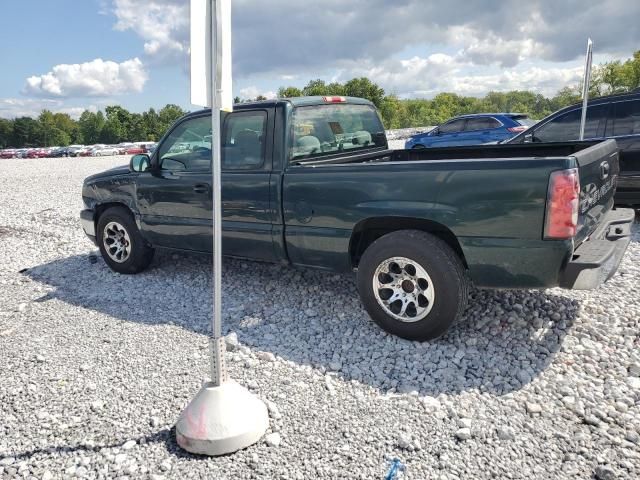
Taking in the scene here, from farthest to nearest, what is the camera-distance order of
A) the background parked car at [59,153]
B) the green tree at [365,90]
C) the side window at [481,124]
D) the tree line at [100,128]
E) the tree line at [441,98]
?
the tree line at [100,128], the green tree at [365,90], the background parked car at [59,153], the tree line at [441,98], the side window at [481,124]

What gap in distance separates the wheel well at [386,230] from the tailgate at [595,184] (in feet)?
2.73

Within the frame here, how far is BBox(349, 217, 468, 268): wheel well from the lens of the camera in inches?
148

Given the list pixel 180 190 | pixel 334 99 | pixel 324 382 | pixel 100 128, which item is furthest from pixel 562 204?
pixel 100 128

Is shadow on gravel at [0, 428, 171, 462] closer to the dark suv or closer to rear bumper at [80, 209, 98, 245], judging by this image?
rear bumper at [80, 209, 98, 245]

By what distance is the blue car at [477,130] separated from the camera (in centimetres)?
1538

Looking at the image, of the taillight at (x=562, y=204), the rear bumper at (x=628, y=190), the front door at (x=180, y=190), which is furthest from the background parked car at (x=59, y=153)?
the taillight at (x=562, y=204)

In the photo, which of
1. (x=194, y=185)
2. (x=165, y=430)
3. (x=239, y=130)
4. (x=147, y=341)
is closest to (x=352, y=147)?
(x=239, y=130)

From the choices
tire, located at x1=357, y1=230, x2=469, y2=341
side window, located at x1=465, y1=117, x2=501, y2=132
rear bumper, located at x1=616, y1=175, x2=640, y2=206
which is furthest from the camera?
side window, located at x1=465, y1=117, x2=501, y2=132

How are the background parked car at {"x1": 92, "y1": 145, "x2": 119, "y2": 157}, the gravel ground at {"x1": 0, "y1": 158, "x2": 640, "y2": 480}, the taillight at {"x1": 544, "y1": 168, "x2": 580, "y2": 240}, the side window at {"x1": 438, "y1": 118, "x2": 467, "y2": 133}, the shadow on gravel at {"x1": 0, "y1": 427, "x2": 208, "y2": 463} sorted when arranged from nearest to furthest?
1. the gravel ground at {"x1": 0, "y1": 158, "x2": 640, "y2": 480}
2. the shadow on gravel at {"x1": 0, "y1": 427, "x2": 208, "y2": 463}
3. the taillight at {"x1": 544, "y1": 168, "x2": 580, "y2": 240}
4. the side window at {"x1": 438, "y1": 118, "x2": 467, "y2": 133}
5. the background parked car at {"x1": 92, "y1": 145, "x2": 119, "y2": 157}

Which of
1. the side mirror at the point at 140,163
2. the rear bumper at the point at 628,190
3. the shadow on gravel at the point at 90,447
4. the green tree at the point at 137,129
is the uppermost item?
the green tree at the point at 137,129

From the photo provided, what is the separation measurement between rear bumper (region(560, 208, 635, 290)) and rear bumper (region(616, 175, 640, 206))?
10.4 ft

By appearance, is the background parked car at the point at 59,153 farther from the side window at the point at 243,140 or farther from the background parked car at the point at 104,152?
the side window at the point at 243,140

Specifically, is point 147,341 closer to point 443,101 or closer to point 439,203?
point 439,203

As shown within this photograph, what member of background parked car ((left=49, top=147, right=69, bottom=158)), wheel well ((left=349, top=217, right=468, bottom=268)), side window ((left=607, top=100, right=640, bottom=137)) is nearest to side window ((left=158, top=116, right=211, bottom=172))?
wheel well ((left=349, top=217, right=468, bottom=268))
